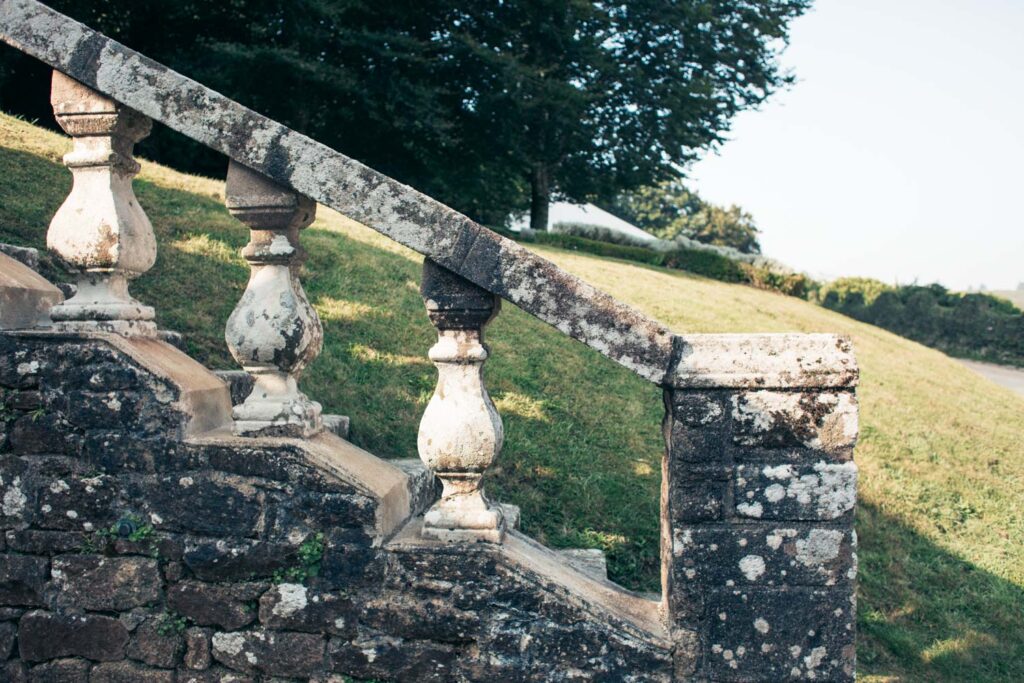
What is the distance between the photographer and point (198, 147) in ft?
52.6

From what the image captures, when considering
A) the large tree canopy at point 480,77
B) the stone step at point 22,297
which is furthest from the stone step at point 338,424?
the large tree canopy at point 480,77

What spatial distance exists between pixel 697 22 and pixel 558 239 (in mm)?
8795

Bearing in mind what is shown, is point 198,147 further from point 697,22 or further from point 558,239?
point 697,22

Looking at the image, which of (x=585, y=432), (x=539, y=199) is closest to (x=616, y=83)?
(x=539, y=199)

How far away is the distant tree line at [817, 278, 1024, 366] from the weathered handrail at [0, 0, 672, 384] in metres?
21.5

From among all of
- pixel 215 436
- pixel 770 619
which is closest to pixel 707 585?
pixel 770 619

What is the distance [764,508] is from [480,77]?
61.6 ft

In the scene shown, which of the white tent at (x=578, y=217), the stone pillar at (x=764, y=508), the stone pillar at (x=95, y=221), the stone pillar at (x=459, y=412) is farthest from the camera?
the white tent at (x=578, y=217)

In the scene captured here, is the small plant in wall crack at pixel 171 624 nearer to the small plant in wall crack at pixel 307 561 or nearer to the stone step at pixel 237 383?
the small plant in wall crack at pixel 307 561

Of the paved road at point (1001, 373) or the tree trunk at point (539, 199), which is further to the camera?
the tree trunk at point (539, 199)

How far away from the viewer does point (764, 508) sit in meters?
2.79

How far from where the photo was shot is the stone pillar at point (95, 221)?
2982 mm

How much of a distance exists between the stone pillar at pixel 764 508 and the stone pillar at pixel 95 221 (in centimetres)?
219

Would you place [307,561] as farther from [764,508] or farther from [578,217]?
[578,217]
